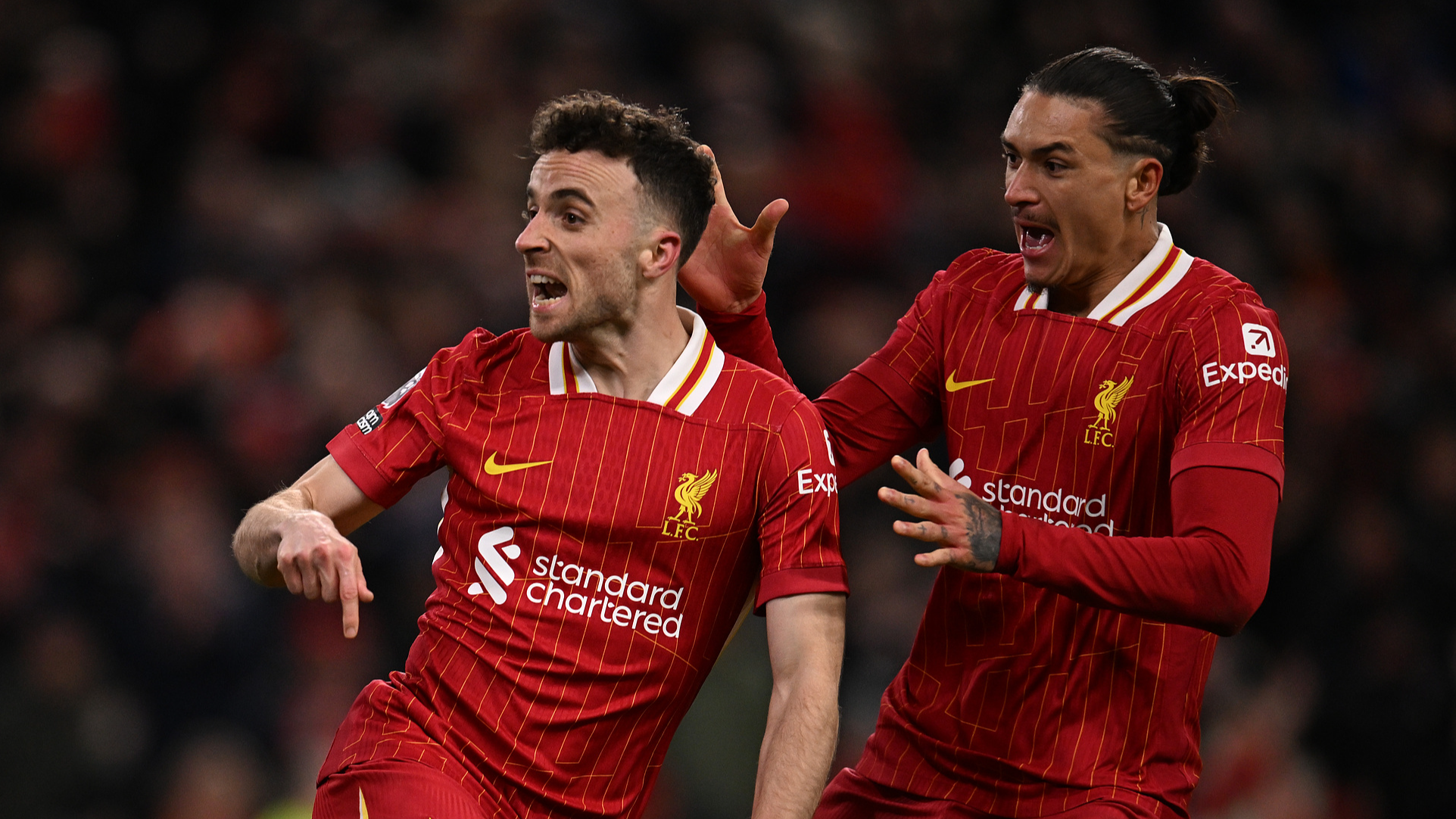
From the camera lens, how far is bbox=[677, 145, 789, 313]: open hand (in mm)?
4160

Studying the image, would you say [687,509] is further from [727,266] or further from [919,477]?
[727,266]

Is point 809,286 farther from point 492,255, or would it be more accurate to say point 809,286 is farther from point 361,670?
point 361,670

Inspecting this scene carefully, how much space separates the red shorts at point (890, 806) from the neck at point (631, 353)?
105 cm

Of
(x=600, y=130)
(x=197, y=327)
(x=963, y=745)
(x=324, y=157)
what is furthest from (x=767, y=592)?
(x=324, y=157)

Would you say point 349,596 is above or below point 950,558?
below

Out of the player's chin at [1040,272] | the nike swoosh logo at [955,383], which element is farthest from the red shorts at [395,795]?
the player's chin at [1040,272]

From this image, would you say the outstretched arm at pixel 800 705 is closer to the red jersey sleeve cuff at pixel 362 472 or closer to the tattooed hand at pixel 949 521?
Result: the tattooed hand at pixel 949 521

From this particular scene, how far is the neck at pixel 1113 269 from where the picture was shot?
12.1 feet

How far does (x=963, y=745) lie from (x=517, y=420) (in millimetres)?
1263

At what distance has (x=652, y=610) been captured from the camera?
11.7ft

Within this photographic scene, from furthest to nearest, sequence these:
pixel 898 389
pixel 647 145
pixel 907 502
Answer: pixel 898 389 → pixel 647 145 → pixel 907 502

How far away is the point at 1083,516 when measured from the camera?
140 inches

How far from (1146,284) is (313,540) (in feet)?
6.35

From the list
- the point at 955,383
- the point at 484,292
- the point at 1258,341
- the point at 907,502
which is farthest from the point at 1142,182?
the point at 484,292
